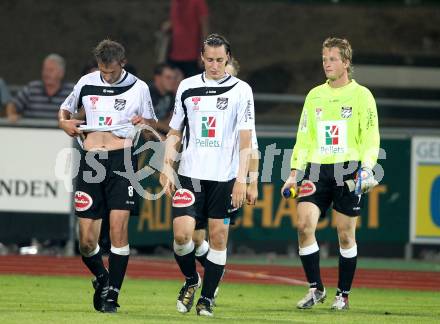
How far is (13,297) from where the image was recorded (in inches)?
507

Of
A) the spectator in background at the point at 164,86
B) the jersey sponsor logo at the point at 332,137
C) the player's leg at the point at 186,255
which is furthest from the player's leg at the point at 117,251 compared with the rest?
the spectator in background at the point at 164,86

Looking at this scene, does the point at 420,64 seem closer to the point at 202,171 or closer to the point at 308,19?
the point at 308,19

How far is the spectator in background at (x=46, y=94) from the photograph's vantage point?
18.8m

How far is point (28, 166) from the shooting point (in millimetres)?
17734

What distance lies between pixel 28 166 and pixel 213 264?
22.4 feet

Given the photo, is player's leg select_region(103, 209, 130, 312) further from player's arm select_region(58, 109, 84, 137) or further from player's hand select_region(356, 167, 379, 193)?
player's hand select_region(356, 167, 379, 193)

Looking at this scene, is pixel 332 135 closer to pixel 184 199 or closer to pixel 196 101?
pixel 196 101

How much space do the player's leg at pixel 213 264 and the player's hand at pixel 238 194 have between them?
21 centimetres

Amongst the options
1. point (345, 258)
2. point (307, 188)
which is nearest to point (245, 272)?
point (345, 258)

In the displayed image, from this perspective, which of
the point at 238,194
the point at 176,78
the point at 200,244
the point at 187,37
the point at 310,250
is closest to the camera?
the point at 238,194

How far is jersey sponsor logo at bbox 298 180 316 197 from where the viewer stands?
12398 millimetres

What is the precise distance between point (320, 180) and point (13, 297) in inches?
118

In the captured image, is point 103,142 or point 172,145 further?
point 103,142

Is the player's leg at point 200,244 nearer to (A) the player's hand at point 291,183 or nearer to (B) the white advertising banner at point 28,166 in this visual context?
(A) the player's hand at point 291,183
